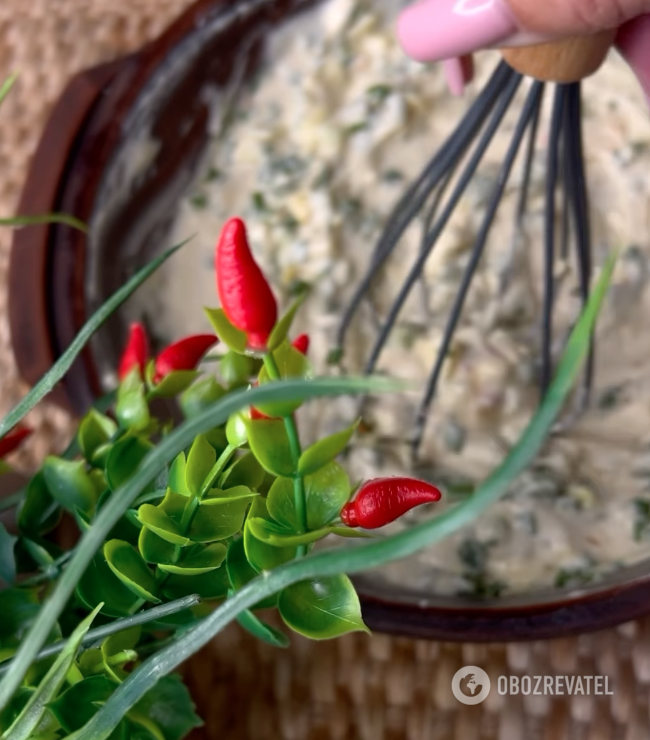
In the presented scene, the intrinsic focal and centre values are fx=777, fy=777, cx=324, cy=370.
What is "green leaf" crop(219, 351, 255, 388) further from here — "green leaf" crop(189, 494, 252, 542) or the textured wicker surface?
the textured wicker surface

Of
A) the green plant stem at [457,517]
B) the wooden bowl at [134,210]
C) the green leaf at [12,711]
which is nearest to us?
the green plant stem at [457,517]

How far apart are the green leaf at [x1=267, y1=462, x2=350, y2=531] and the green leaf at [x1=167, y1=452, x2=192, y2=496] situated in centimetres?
2

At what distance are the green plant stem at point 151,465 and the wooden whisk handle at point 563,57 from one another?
0.18 m

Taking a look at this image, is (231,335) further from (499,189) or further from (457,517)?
(499,189)

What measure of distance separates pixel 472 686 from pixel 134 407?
0.78 ft

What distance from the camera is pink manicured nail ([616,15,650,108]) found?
0.26 m

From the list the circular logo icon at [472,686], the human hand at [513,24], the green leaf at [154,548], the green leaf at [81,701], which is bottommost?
the circular logo icon at [472,686]

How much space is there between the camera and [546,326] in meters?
0.43

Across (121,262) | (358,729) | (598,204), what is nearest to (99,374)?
(121,262)

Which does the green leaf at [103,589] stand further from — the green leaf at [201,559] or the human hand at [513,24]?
the human hand at [513,24]

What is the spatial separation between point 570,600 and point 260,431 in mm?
222

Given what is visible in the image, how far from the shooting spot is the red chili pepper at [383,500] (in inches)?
7.0

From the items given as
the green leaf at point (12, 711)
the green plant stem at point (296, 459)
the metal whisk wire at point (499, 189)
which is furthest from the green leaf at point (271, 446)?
the metal whisk wire at point (499, 189)

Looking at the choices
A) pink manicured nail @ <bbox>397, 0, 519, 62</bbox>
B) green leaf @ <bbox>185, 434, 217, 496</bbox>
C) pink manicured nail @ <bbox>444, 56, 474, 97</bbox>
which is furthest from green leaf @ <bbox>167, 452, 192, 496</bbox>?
pink manicured nail @ <bbox>444, 56, 474, 97</bbox>
